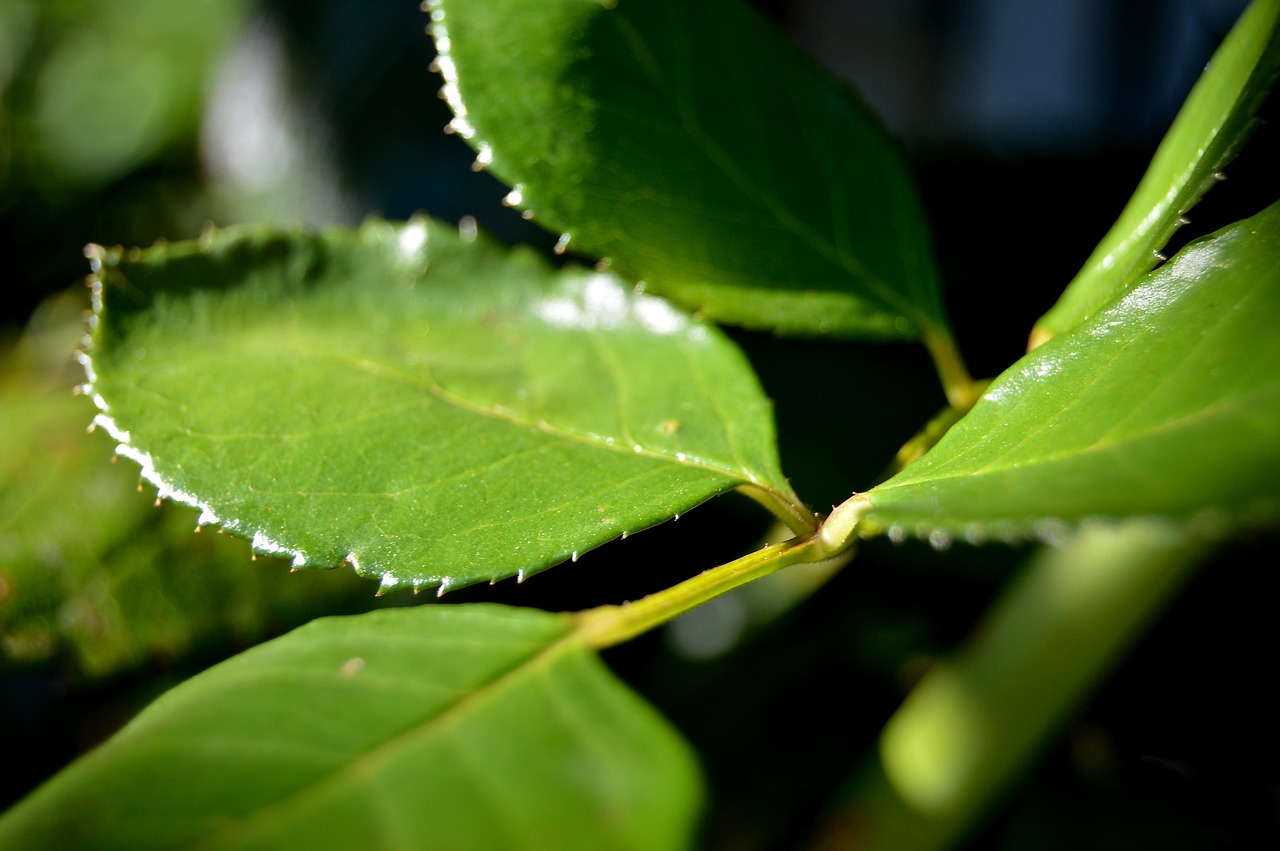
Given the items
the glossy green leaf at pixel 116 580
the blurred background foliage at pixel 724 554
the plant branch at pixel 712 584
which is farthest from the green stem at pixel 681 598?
the glossy green leaf at pixel 116 580

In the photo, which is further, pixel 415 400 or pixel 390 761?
pixel 415 400

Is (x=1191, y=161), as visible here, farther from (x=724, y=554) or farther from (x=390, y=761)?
(x=724, y=554)

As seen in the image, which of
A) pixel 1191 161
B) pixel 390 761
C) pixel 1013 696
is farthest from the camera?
pixel 1013 696

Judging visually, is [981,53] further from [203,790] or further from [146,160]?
[203,790]

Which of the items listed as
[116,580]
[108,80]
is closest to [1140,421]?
[116,580]

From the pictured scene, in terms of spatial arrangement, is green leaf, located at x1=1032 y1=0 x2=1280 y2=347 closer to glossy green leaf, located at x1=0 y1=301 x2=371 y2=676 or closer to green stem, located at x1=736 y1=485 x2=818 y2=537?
green stem, located at x1=736 y1=485 x2=818 y2=537

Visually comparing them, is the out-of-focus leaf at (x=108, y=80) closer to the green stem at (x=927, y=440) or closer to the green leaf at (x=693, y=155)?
the green leaf at (x=693, y=155)
